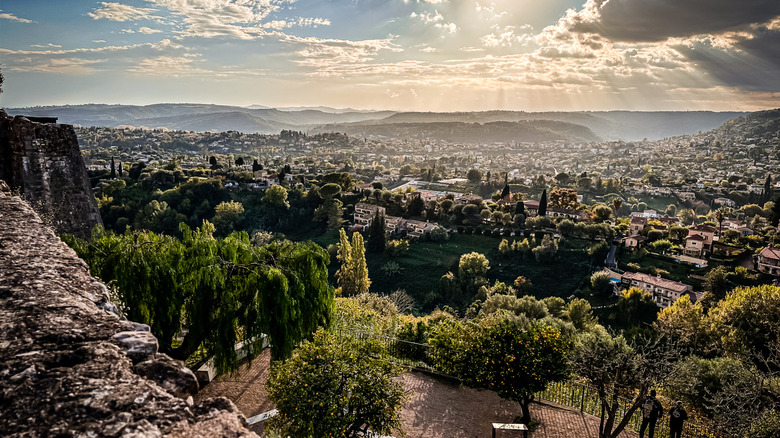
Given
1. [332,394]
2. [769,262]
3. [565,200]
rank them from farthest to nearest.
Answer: [565,200] < [769,262] < [332,394]

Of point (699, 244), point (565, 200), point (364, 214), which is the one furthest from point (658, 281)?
point (364, 214)

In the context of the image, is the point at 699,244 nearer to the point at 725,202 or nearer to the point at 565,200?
the point at 565,200

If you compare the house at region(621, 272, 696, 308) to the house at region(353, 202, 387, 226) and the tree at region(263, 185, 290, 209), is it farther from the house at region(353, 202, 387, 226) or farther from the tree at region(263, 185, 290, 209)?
the tree at region(263, 185, 290, 209)

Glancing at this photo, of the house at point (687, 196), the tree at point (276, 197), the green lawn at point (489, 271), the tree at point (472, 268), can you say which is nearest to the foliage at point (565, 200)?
the green lawn at point (489, 271)

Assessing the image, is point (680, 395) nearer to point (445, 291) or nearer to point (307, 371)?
point (307, 371)

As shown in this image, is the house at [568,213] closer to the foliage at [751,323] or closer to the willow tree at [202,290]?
the foliage at [751,323]

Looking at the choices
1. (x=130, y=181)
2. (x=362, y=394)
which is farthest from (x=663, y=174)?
(x=362, y=394)

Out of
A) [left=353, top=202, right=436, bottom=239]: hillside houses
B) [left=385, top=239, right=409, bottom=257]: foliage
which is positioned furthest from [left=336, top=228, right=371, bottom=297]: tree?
[left=353, top=202, right=436, bottom=239]: hillside houses

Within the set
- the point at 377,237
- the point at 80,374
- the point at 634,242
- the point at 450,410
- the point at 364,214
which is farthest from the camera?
the point at 364,214
